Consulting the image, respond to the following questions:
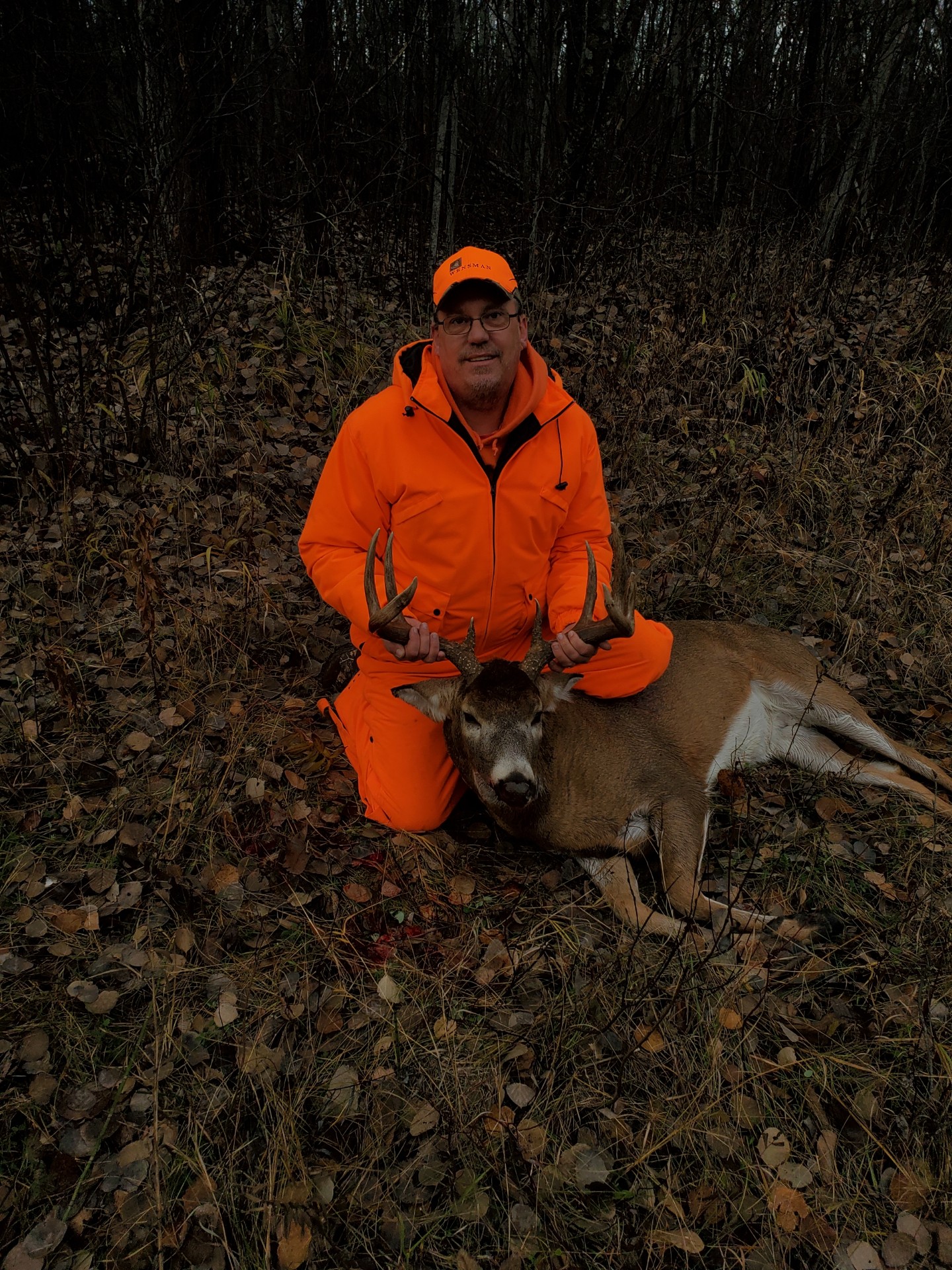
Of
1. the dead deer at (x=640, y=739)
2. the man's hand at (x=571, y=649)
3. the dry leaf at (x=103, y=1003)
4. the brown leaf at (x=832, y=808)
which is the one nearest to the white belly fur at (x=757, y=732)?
the dead deer at (x=640, y=739)

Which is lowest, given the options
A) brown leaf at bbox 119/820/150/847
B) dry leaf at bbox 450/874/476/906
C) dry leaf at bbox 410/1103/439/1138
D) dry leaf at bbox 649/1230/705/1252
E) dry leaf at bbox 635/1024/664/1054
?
dry leaf at bbox 450/874/476/906

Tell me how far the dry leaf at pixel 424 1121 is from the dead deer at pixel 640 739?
3.25ft

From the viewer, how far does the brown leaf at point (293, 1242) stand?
219cm

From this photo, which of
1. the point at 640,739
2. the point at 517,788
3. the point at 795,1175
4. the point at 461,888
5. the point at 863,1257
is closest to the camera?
the point at 863,1257

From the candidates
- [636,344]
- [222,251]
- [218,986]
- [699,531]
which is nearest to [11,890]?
[218,986]

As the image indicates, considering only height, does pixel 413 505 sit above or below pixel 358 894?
above

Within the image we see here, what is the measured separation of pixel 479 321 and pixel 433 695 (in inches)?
61.7

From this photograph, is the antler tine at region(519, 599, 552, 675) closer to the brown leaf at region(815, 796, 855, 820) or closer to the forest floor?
the forest floor

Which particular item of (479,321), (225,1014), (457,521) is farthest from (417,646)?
(225,1014)

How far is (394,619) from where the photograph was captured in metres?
3.26

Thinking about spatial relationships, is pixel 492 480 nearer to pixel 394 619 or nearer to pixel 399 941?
pixel 394 619

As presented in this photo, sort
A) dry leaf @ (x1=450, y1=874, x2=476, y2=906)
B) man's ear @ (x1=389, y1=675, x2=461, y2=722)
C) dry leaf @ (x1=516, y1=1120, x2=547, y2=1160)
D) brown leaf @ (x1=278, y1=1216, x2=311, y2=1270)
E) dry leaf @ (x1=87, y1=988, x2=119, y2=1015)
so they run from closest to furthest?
1. brown leaf @ (x1=278, y1=1216, x2=311, y2=1270)
2. dry leaf @ (x1=516, y1=1120, x2=547, y2=1160)
3. dry leaf @ (x1=87, y1=988, x2=119, y2=1015)
4. dry leaf @ (x1=450, y1=874, x2=476, y2=906)
5. man's ear @ (x1=389, y1=675, x2=461, y2=722)

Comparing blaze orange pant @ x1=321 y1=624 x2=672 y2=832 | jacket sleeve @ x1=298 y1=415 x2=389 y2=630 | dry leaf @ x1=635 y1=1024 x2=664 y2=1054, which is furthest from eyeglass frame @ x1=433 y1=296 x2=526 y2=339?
dry leaf @ x1=635 y1=1024 x2=664 y2=1054

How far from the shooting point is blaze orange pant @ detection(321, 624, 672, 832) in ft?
12.4
